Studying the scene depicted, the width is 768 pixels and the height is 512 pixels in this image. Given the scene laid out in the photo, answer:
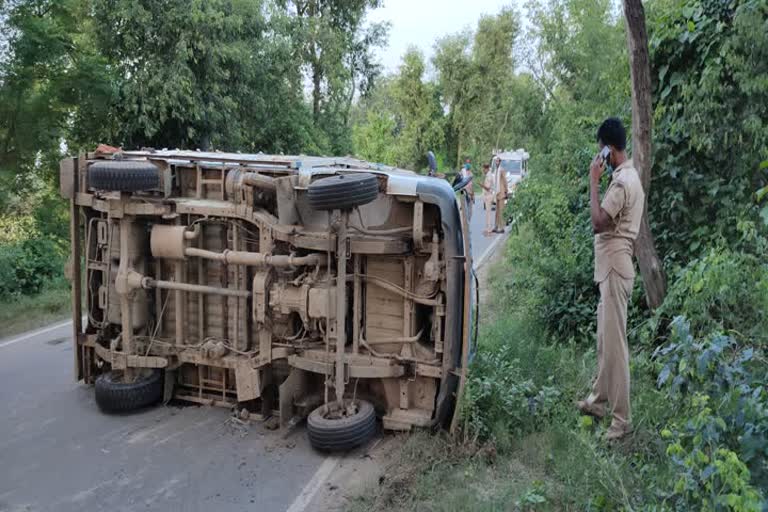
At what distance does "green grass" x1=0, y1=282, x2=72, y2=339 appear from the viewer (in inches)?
369

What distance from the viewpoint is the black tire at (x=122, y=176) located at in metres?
5.67

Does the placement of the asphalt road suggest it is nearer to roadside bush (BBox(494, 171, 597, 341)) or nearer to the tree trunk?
roadside bush (BBox(494, 171, 597, 341))

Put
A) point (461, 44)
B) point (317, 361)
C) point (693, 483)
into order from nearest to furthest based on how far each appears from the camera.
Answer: point (693, 483) < point (317, 361) < point (461, 44)

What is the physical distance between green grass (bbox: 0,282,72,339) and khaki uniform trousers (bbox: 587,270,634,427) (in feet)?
25.6

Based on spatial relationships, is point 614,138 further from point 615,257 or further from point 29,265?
point 29,265

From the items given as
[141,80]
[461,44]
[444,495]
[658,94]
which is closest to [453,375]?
[444,495]

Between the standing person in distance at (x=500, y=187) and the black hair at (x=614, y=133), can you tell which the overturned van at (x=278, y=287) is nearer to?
the black hair at (x=614, y=133)

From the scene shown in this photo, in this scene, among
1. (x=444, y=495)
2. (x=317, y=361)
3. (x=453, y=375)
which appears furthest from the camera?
(x=317, y=361)

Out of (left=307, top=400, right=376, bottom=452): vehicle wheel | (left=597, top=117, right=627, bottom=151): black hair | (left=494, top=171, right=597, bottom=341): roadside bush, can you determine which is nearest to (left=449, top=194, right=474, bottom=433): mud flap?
(left=307, top=400, right=376, bottom=452): vehicle wheel

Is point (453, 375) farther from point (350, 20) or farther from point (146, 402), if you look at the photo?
point (350, 20)

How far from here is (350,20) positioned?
24844 millimetres

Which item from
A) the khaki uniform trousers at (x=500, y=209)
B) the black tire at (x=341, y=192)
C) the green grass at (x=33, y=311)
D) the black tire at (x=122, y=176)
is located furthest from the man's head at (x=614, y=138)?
the khaki uniform trousers at (x=500, y=209)

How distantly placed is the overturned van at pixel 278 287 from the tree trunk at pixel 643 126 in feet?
7.22

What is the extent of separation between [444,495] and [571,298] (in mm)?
3897
